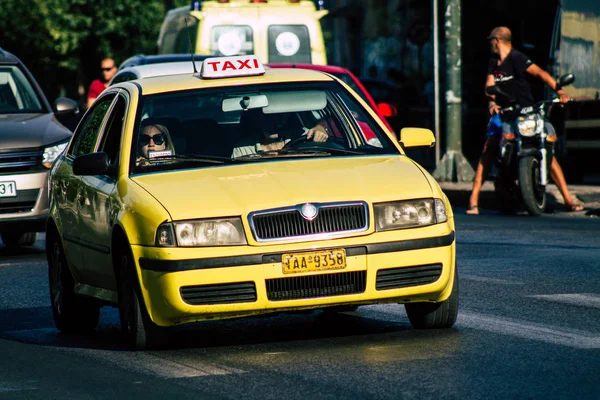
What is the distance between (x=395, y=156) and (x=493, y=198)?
9744 millimetres

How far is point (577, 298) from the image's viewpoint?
9.17 meters

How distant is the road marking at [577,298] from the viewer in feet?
29.3

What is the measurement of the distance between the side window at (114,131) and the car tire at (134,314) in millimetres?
871

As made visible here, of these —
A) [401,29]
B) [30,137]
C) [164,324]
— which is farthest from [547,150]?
[401,29]

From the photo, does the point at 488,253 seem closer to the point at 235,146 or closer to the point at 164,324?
the point at 235,146

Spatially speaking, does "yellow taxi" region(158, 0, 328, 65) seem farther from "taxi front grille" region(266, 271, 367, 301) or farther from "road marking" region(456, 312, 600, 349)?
"taxi front grille" region(266, 271, 367, 301)

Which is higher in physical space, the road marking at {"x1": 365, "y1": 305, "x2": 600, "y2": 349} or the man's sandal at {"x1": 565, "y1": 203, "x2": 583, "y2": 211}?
the road marking at {"x1": 365, "y1": 305, "x2": 600, "y2": 349}

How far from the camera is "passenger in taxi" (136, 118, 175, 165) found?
8.29m

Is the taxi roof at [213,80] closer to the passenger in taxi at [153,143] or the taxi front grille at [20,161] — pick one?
the passenger in taxi at [153,143]

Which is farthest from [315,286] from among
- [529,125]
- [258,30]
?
[258,30]

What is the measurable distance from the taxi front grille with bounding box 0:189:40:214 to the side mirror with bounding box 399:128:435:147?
5345 millimetres

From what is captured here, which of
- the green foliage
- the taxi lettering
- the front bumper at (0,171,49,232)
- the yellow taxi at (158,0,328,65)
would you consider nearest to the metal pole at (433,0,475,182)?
the yellow taxi at (158,0,328,65)

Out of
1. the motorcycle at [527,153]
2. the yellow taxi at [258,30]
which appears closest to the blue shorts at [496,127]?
the motorcycle at [527,153]

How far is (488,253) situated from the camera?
12.4 m
